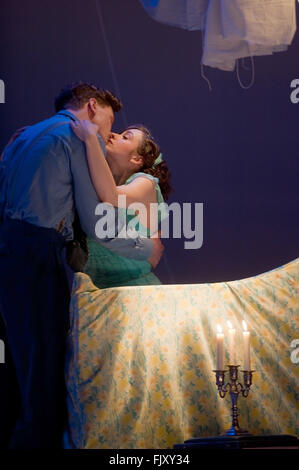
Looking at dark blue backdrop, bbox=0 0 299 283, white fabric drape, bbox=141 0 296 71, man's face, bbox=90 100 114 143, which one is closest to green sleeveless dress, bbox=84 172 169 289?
man's face, bbox=90 100 114 143

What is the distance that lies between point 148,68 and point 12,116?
3.08 feet

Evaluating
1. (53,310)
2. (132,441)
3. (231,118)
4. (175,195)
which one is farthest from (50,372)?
(231,118)

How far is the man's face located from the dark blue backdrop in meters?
1.42

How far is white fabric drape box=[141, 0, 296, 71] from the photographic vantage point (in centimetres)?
260

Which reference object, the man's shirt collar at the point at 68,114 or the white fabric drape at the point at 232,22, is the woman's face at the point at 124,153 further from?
the white fabric drape at the point at 232,22

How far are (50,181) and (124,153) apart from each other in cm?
77

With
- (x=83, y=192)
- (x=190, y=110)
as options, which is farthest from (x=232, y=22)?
(x=190, y=110)

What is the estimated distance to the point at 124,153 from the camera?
3066 mm

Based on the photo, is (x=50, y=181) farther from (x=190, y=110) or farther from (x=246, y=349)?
(x=190, y=110)

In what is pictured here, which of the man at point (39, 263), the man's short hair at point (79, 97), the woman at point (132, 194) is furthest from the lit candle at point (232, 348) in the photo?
the man's short hair at point (79, 97)

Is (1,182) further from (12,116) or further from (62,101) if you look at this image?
(12,116)

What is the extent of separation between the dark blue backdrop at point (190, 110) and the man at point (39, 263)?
1.72 m

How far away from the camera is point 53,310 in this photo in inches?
88.0

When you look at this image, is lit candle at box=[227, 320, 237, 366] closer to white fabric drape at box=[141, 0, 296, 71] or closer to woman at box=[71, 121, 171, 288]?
woman at box=[71, 121, 171, 288]
